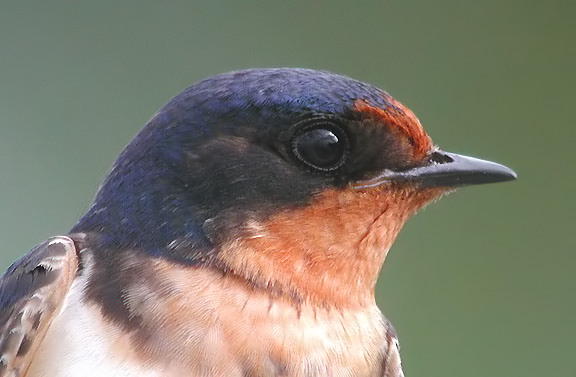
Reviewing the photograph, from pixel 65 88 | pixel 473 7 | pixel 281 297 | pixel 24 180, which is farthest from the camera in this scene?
pixel 473 7

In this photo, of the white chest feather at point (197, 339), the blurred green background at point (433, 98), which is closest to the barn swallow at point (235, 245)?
the white chest feather at point (197, 339)

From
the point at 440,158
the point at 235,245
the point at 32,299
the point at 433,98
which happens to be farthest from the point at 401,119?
the point at 433,98

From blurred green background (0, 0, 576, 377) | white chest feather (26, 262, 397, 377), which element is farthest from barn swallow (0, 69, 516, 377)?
blurred green background (0, 0, 576, 377)

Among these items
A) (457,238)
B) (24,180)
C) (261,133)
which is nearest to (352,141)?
(261,133)

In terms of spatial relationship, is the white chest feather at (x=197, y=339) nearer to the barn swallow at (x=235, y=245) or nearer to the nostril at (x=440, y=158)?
the barn swallow at (x=235, y=245)

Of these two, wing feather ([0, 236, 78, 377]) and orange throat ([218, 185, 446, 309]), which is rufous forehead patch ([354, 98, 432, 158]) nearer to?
orange throat ([218, 185, 446, 309])

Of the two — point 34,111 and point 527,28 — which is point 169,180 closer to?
point 34,111

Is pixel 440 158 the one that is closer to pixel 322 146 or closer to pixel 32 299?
pixel 322 146
